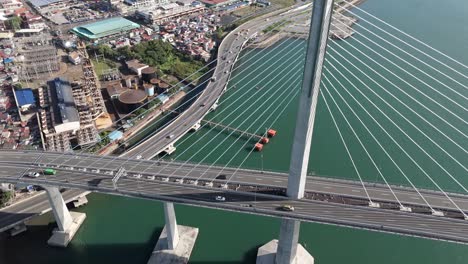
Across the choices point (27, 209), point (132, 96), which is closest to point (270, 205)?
point (27, 209)

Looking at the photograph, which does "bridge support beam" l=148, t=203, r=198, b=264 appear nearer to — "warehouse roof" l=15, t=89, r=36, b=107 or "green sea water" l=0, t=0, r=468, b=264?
"green sea water" l=0, t=0, r=468, b=264

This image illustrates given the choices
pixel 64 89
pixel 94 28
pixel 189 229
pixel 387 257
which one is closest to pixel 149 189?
pixel 189 229

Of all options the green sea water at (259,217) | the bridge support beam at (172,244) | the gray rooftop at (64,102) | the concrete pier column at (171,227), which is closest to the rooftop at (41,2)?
the gray rooftop at (64,102)

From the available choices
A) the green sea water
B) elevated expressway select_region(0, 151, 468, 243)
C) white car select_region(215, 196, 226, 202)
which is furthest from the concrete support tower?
white car select_region(215, 196, 226, 202)

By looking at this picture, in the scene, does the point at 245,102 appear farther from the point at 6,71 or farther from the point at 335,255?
the point at 6,71

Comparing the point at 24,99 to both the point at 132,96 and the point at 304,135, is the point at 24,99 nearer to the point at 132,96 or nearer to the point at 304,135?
the point at 132,96

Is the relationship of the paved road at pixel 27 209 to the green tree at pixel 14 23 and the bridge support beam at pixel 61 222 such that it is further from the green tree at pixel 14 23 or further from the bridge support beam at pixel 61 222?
the green tree at pixel 14 23

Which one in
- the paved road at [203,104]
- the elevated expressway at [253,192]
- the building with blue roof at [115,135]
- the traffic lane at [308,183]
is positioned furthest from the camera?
the building with blue roof at [115,135]
